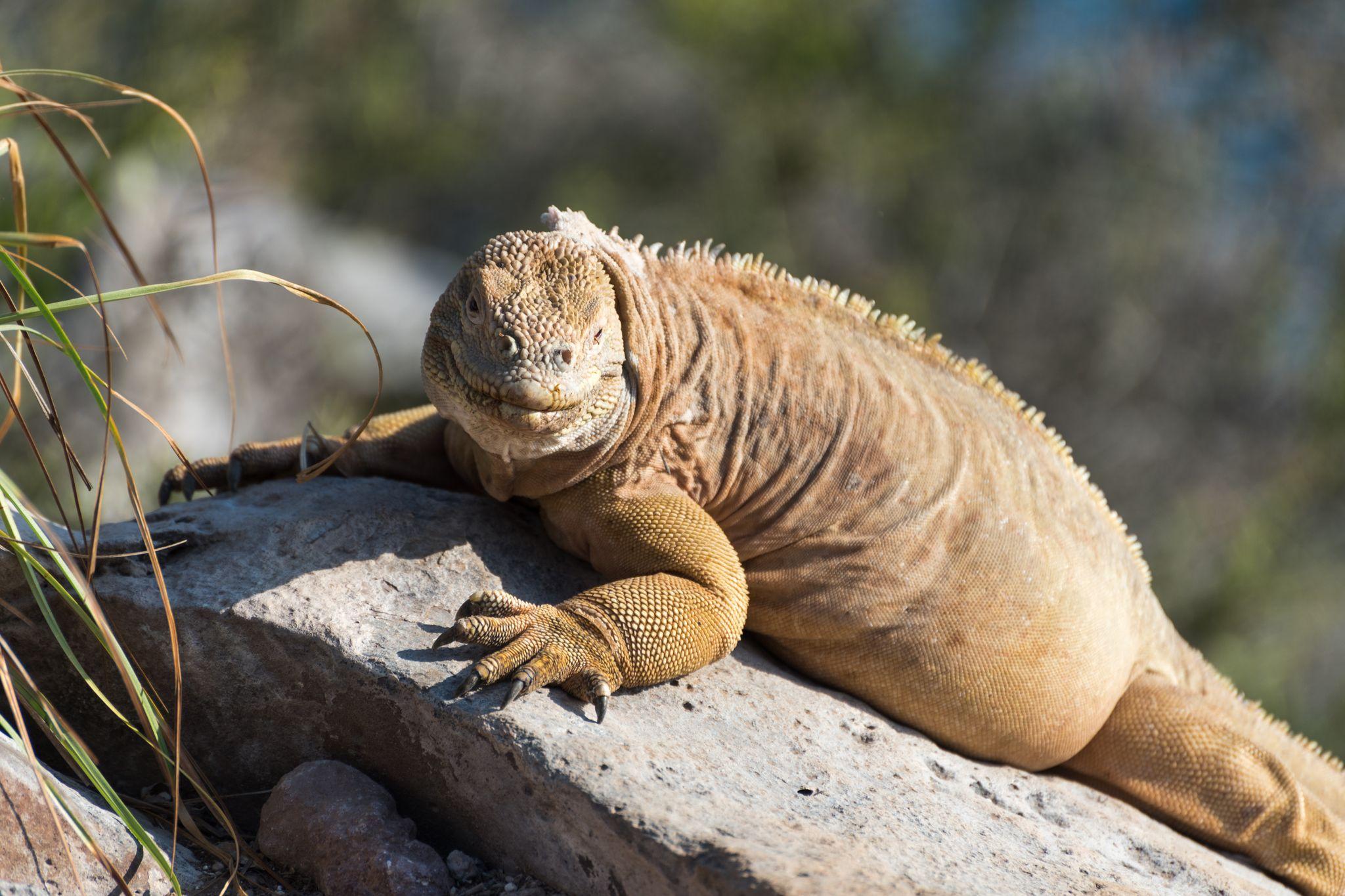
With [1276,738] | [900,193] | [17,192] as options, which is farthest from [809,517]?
[900,193]

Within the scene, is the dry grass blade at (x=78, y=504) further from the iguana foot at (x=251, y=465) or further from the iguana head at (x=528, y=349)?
the iguana foot at (x=251, y=465)

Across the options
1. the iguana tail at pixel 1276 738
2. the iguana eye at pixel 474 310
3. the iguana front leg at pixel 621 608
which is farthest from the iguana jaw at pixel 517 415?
the iguana tail at pixel 1276 738

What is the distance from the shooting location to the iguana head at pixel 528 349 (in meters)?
3.22

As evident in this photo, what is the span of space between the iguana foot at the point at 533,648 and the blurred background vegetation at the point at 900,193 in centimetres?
602

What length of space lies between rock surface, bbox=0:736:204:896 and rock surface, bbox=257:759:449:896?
0.26 metres

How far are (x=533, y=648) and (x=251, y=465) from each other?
73.0 inches

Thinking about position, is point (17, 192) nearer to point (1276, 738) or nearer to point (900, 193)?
point (1276, 738)

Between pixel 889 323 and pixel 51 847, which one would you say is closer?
pixel 51 847

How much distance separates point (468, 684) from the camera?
3.05m

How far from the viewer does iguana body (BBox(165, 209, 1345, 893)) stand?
3338mm

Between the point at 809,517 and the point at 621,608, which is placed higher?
the point at 809,517

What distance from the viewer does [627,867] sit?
279 centimetres

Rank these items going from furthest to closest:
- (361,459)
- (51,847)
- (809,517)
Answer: (361,459)
(809,517)
(51,847)

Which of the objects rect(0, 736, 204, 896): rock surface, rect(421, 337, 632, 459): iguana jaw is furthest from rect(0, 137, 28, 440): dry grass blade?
rect(421, 337, 632, 459): iguana jaw
